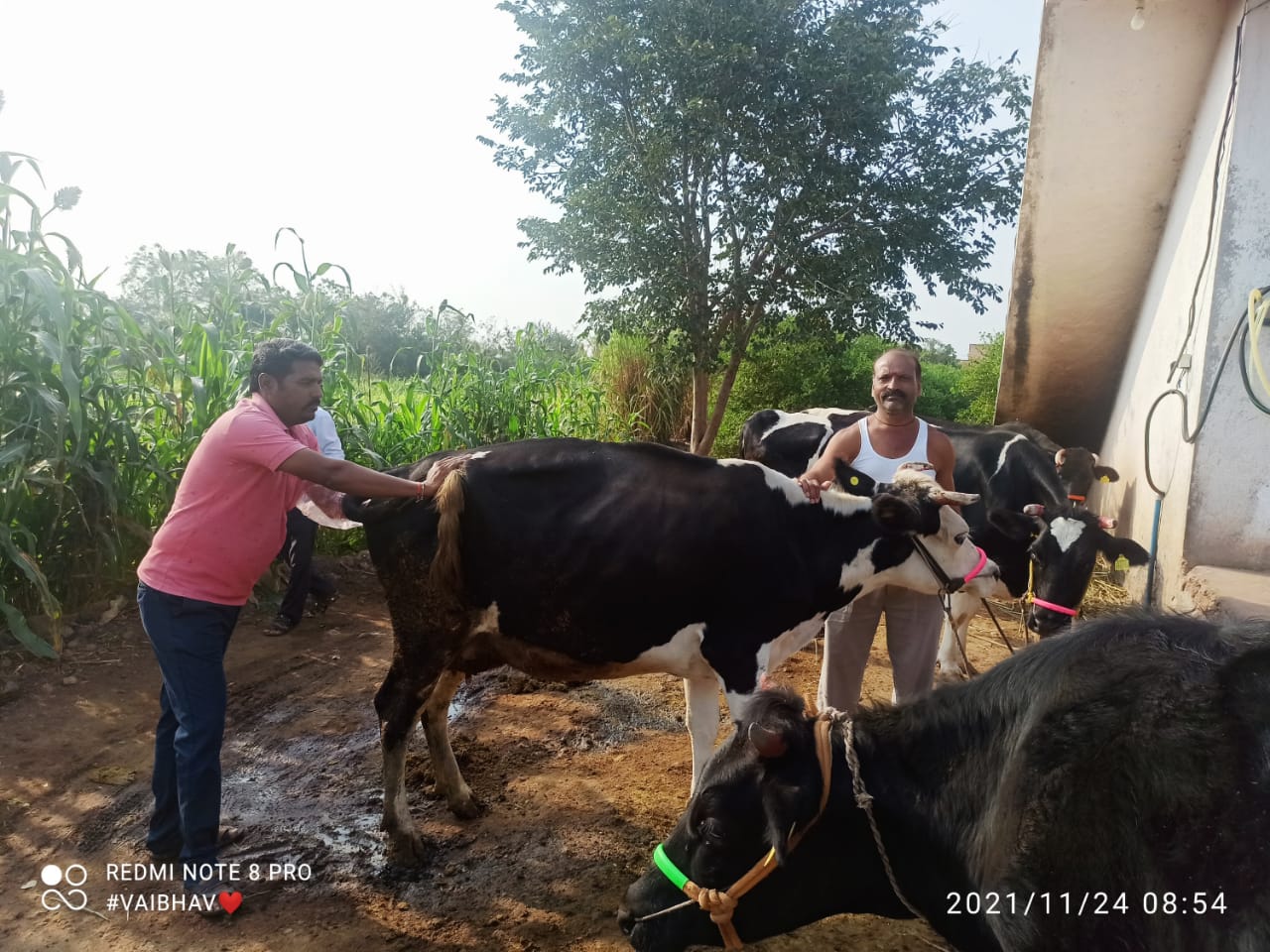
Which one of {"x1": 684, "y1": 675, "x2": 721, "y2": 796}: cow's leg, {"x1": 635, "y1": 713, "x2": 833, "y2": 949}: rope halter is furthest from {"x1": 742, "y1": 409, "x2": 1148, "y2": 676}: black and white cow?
{"x1": 635, "y1": 713, "x2": 833, "y2": 949}: rope halter

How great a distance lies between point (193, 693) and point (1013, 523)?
4.70 m

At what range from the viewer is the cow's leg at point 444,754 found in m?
3.64

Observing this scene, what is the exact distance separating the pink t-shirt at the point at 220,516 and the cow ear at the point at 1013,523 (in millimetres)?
4260

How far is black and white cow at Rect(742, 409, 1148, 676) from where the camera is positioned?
16.1 feet

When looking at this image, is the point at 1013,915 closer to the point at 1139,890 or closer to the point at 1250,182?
the point at 1139,890

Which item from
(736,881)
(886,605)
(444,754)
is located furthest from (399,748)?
(886,605)

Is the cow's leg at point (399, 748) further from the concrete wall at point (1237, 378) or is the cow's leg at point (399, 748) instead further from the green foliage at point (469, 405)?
the concrete wall at point (1237, 378)

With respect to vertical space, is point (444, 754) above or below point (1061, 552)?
below

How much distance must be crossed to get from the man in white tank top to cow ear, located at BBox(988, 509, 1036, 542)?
1.62m

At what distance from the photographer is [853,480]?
3.64 meters

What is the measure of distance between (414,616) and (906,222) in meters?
8.03

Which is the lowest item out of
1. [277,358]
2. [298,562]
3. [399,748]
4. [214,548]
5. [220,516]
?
[399,748]

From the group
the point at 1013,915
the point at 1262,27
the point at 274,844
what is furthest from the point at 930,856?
the point at 1262,27

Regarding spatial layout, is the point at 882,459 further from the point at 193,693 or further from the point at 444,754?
the point at 193,693
